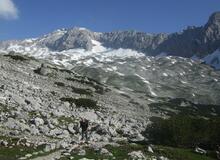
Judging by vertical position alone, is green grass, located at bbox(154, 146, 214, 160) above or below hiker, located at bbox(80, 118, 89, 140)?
below

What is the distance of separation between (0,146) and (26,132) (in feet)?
26.5

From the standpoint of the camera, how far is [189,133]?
5416cm

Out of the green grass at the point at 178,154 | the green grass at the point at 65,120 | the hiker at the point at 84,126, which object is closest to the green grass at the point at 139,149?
the green grass at the point at 178,154

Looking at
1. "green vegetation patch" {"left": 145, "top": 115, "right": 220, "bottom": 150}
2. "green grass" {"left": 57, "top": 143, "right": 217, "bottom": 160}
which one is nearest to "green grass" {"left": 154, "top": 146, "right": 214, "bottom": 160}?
"green grass" {"left": 57, "top": 143, "right": 217, "bottom": 160}

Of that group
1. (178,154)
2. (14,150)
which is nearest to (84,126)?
(178,154)

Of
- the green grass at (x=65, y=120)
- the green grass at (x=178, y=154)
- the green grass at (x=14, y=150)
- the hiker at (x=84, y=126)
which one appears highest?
the green grass at (x=65, y=120)

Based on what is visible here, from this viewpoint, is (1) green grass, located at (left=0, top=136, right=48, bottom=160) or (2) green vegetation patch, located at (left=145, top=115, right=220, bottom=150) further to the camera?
(2) green vegetation patch, located at (left=145, top=115, right=220, bottom=150)

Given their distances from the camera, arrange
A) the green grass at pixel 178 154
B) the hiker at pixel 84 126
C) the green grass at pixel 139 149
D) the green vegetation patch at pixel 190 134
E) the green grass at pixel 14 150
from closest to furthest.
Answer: the green grass at pixel 14 150
the green grass at pixel 139 149
the green grass at pixel 178 154
the hiker at pixel 84 126
the green vegetation patch at pixel 190 134

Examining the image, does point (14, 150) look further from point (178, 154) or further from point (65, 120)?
point (65, 120)

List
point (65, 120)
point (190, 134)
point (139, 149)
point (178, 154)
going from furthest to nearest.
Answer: point (65, 120)
point (190, 134)
point (178, 154)
point (139, 149)

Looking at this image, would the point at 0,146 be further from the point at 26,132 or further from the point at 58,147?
the point at 26,132

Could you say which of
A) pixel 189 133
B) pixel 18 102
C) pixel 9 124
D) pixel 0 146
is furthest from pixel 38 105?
pixel 0 146

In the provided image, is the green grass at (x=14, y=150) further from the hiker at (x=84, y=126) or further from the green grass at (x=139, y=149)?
the hiker at (x=84, y=126)

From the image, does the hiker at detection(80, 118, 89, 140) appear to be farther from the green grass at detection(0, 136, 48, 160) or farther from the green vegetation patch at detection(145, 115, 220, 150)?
the green vegetation patch at detection(145, 115, 220, 150)
